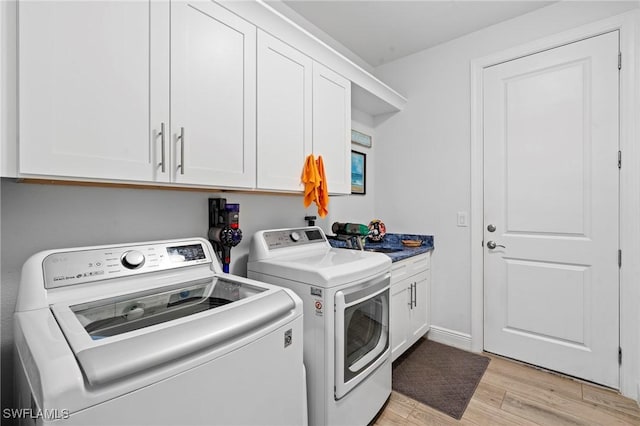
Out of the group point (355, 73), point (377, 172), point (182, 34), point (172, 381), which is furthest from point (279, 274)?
point (377, 172)

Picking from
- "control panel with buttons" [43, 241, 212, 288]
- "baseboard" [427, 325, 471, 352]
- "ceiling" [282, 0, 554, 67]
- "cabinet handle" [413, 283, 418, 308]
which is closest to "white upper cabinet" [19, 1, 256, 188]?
"control panel with buttons" [43, 241, 212, 288]

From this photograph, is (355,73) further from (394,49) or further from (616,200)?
(616,200)

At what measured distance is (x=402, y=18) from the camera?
2312 mm

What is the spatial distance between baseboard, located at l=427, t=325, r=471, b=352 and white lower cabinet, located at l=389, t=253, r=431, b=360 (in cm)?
11

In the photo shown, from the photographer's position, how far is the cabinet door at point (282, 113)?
5.12 ft

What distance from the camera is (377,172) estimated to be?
3.14 metres

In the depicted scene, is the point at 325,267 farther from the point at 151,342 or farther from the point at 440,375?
the point at 440,375

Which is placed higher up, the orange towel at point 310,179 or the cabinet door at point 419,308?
the orange towel at point 310,179

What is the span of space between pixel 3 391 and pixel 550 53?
358 cm

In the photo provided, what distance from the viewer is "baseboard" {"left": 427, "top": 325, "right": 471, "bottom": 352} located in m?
2.54

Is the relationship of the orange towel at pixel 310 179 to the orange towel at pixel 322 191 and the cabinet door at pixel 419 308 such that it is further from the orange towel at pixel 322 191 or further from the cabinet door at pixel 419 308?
the cabinet door at pixel 419 308

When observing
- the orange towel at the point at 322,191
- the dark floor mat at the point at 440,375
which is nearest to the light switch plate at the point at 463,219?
the dark floor mat at the point at 440,375

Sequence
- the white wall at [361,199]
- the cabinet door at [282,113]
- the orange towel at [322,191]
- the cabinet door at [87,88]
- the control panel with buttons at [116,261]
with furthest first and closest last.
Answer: the white wall at [361,199], the orange towel at [322,191], the cabinet door at [282,113], the control panel with buttons at [116,261], the cabinet door at [87,88]

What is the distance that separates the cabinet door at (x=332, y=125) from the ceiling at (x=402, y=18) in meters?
0.58
